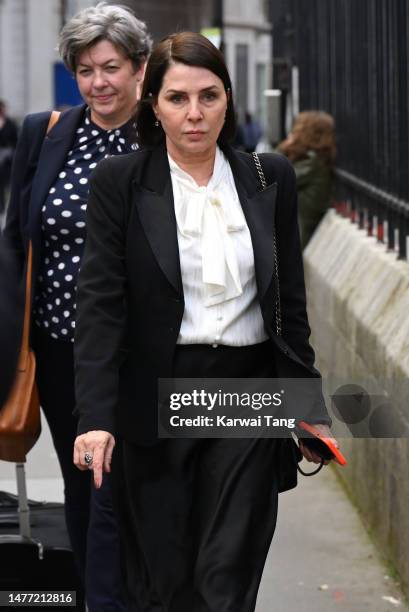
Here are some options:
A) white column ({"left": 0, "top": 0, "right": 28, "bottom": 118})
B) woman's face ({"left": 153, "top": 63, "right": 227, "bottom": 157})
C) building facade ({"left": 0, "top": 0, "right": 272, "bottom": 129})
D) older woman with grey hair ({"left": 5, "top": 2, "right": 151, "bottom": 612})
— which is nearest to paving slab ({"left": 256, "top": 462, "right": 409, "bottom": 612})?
older woman with grey hair ({"left": 5, "top": 2, "right": 151, "bottom": 612})

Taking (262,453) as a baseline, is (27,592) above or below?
below

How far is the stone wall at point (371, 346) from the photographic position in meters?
5.52

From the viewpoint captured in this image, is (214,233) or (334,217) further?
(334,217)

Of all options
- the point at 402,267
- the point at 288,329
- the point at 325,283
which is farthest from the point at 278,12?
the point at 288,329

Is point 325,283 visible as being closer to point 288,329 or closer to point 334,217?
point 334,217

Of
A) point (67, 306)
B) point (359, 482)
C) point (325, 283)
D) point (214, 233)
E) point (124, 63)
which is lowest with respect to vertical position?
point (359, 482)

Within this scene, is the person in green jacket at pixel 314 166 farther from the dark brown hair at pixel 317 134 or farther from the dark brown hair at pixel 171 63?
the dark brown hair at pixel 171 63

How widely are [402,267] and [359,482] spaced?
92cm

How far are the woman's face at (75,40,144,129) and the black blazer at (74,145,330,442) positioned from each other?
77 cm

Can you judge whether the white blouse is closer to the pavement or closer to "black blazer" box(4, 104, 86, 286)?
"black blazer" box(4, 104, 86, 286)

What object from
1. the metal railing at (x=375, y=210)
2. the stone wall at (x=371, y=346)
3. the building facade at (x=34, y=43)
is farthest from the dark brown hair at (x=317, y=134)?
the building facade at (x=34, y=43)

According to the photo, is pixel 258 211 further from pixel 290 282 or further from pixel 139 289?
pixel 139 289

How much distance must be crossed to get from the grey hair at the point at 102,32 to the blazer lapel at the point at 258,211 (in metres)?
0.84

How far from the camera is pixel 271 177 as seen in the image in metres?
4.15
